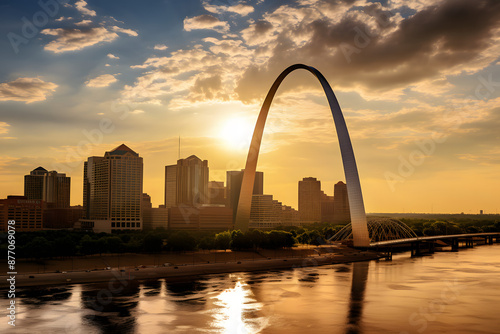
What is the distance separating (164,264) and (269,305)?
3184 cm

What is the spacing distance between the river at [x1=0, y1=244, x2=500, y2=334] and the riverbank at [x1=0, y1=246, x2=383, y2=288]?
12.1ft

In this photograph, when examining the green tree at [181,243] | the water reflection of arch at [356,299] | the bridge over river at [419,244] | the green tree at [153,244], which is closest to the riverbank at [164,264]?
the green tree at [181,243]

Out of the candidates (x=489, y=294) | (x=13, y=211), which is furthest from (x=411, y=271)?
(x=13, y=211)

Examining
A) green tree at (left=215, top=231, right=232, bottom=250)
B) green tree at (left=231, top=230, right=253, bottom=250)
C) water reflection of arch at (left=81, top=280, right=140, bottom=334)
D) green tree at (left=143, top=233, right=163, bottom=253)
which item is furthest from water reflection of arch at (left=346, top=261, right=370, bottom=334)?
green tree at (left=143, top=233, right=163, bottom=253)

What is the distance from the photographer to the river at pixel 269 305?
37.4 metres

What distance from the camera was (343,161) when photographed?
91.2 metres

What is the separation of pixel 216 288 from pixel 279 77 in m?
46.2

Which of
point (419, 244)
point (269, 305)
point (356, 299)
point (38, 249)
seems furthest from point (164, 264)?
point (419, 244)

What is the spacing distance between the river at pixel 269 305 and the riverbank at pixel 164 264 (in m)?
3.70

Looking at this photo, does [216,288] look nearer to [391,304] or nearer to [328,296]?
[328,296]

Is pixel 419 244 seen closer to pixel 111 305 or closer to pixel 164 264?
pixel 164 264

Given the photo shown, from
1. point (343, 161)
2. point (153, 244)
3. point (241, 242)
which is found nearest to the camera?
point (153, 244)

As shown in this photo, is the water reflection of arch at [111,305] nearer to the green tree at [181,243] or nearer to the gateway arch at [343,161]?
the green tree at [181,243]

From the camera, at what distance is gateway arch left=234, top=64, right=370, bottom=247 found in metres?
88.8
